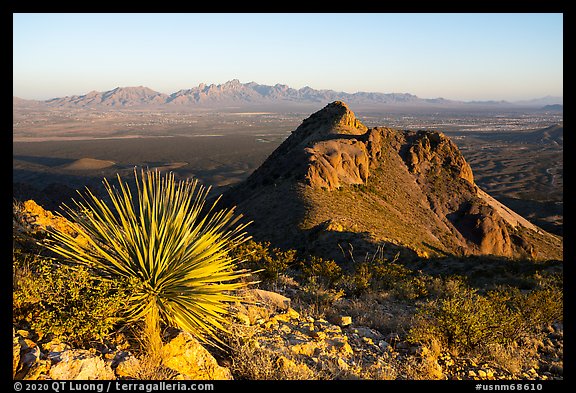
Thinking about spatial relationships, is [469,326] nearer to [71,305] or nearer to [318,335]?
[318,335]

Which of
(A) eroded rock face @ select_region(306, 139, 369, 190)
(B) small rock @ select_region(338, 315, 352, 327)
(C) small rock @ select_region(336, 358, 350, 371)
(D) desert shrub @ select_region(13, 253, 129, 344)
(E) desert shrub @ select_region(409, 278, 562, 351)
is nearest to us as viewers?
(D) desert shrub @ select_region(13, 253, 129, 344)

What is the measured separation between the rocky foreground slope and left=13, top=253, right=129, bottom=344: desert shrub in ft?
43.1

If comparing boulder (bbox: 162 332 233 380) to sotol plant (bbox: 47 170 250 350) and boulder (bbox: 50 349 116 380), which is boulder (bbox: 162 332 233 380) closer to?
sotol plant (bbox: 47 170 250 350)

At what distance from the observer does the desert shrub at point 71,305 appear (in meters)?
3.70

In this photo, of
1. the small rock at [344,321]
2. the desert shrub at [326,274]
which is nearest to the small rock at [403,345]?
the small rock at [344,321]

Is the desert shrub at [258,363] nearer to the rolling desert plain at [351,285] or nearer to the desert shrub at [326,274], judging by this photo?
the rolling desert plain at [351,285]

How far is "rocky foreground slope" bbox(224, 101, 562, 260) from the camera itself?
68.9ft

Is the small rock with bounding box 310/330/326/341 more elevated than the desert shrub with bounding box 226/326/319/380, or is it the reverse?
the desert shrub with bounding box 226/326/319/380

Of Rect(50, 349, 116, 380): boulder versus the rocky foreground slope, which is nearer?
Rect(50, 349, 116, 380): boulder

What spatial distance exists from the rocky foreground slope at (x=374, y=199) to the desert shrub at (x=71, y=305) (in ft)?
43.1

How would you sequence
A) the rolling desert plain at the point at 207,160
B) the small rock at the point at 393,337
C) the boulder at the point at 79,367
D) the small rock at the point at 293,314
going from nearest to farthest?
the boulder at the point at 79,367
the small rock at the point at 393,337
the small rock at the point at 293,314
the rolling desert plain at the point at 207,160

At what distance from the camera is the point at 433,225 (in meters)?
29.1

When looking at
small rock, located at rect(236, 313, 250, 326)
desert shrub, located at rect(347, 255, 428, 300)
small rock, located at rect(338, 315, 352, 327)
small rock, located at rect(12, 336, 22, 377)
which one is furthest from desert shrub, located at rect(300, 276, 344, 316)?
small rock, located at rect(12, 336, 22, 377)
